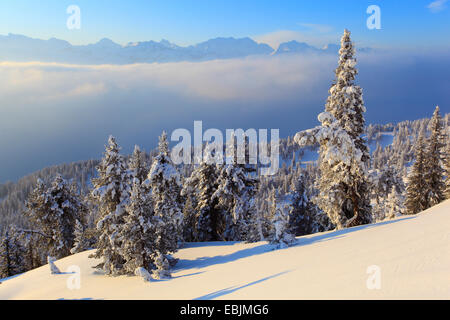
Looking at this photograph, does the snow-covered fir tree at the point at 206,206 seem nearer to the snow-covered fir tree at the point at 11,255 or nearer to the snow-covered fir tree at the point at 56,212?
the snow-covered fir tree at the point at 56,212

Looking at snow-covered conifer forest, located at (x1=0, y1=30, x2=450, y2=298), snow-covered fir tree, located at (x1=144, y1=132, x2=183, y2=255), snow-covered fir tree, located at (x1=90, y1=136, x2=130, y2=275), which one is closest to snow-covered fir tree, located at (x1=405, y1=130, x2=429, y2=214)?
snow-covered conifer forest, located at (x1=0, y1=30, x2=450, y2=298)

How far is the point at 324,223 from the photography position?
35719 millimetres

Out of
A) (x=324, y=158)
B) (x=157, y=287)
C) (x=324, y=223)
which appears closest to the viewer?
(x=157, y=287)

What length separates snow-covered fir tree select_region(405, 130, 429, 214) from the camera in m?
33.1

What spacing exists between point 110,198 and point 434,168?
35169 millimetres

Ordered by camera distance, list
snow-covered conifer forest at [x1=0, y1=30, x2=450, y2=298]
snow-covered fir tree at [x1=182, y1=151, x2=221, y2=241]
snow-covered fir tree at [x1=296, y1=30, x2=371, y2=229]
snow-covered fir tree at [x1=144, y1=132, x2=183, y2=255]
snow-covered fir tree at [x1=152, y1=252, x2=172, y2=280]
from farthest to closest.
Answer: snow-covered fir tree at [x1=182, y1=151, x2=221, y2=241] < snow-covered fir tree at [x1=144, y1=132, x2=183, y2=255] < snow-covered fir tree at [x1=296, y1=30, x2=371, y2=229] < snow-covered conifer forest at [x1=0, y1=30, x2=450, y2=298] < snow-covered fir tree at [x1=152, y1=252, x2=172, y2=280]

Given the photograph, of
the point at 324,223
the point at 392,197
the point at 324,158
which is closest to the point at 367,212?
the point at 324,158

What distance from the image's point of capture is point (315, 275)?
1026cm

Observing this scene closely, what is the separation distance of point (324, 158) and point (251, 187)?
40.1ft

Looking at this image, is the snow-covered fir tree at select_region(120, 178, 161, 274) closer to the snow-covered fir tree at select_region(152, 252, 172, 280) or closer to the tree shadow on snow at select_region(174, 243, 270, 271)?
the snow-covered fir tree at select_region(152, 252, 172, 280)

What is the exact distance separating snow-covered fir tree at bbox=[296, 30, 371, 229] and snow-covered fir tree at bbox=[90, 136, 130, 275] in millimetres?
14646

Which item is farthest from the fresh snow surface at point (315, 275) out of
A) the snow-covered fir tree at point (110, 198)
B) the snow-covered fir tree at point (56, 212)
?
the snow-covered fir tree at point (56, 212)
